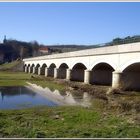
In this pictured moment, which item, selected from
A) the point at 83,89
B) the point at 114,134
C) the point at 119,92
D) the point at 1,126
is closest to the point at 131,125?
the point at 114,134

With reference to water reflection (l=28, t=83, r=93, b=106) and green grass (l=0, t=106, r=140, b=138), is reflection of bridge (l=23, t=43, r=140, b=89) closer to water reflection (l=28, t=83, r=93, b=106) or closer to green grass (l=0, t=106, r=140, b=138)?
water reflection (l=28, t=83, r=93, b=106)

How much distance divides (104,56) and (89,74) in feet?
16.9

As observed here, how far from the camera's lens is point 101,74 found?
144ft

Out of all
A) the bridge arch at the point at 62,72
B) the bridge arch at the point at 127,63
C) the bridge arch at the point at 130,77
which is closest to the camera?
the bridge arch at the point at 127,63

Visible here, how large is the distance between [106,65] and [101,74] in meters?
1.52

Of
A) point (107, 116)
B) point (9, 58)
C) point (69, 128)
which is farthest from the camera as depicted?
point (9, 58)

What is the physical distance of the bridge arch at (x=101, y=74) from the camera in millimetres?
42434

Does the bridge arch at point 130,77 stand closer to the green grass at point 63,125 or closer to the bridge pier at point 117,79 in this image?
the bridge pier at point 117,79

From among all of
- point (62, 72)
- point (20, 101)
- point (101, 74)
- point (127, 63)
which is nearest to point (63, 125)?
point (20, 101)

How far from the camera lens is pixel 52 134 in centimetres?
1271

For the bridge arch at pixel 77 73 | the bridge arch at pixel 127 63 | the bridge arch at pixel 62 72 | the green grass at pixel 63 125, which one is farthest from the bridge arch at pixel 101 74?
the green grass at pixel 63 125

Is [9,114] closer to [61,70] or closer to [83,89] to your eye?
[83,89]

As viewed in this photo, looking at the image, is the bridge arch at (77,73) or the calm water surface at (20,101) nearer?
the calm water surface at (20,101)

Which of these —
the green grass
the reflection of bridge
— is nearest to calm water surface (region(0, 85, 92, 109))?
the green grass
